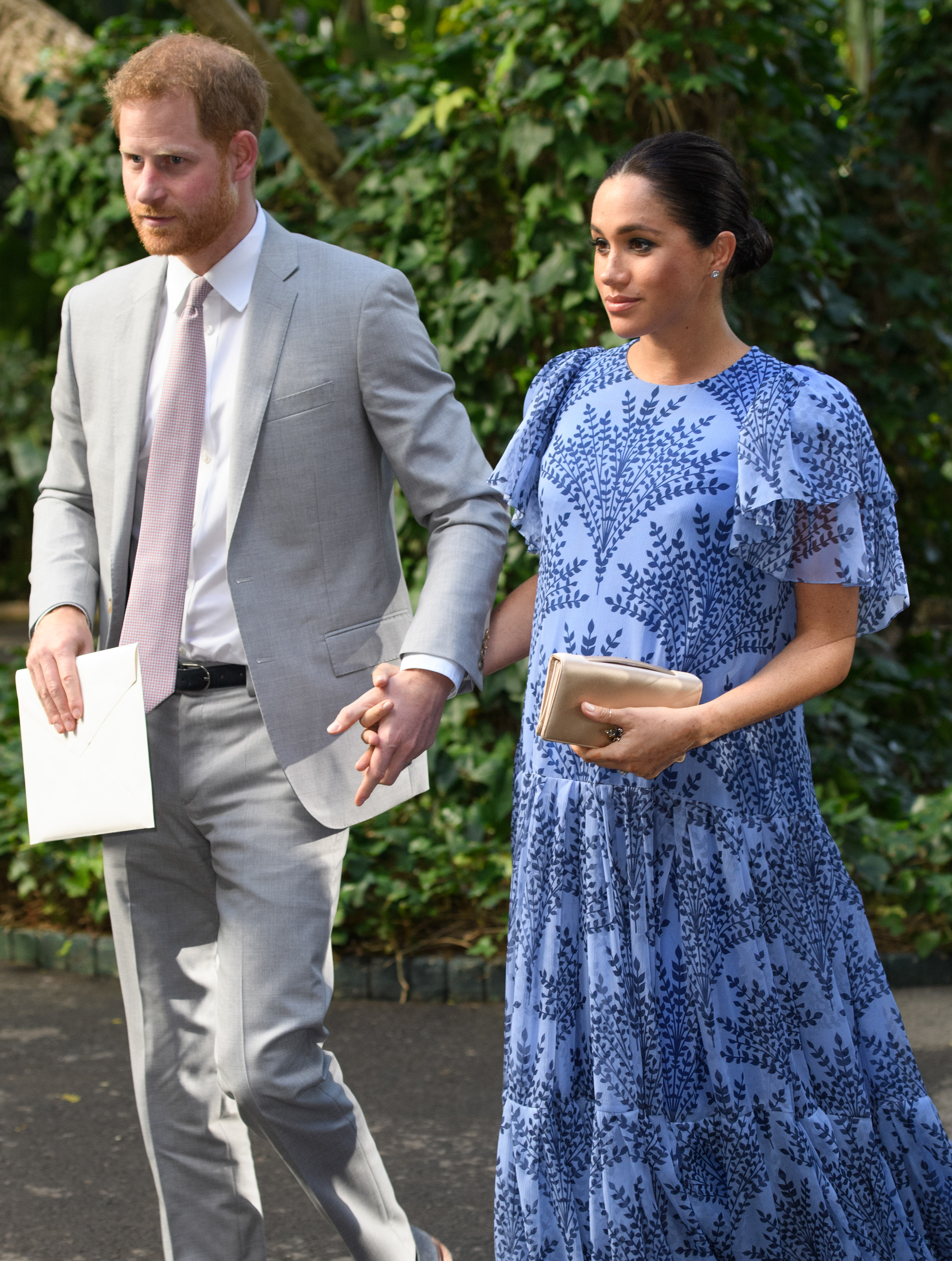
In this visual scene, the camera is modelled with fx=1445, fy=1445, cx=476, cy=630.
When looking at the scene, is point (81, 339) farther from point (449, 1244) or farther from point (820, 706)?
point (820, 706)

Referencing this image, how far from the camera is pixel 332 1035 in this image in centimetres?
457

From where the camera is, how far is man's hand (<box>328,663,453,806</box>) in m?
2.27

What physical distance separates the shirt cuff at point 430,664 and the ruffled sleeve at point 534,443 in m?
0.32

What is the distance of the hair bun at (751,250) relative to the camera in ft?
7.81

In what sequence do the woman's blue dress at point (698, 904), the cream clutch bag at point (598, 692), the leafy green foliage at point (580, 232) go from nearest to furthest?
the cream clutch bag at point (598, 692)
the woman's blue dress at point (698, 904)
the leafy green foliage at point (580, 232)

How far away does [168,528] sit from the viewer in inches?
97.0

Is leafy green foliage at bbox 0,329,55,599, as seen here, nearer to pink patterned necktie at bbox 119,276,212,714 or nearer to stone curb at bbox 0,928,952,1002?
stone curb at bbox 0,928,952,1002

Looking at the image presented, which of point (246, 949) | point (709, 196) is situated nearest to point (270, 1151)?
point (246, 949)

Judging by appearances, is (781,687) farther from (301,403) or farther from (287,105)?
(287,105)

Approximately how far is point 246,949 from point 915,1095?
3.80ft

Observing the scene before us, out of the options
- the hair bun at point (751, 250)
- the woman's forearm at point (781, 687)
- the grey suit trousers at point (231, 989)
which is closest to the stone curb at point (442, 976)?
the grey suit trousers at point (231, 989)

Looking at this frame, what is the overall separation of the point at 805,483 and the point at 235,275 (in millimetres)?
1070

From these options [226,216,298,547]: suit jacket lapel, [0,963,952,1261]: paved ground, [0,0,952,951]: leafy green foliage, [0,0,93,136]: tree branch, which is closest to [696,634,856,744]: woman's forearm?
[226,216,298,547]: suit jacket lapel

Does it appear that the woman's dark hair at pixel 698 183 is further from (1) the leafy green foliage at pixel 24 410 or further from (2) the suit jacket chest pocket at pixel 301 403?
(1) the leafy green foliage at pixel 24 410
